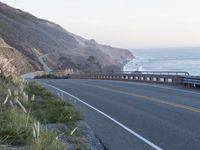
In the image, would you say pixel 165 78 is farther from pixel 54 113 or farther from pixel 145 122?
pixel 54 113

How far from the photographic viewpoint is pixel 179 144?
37.1ft

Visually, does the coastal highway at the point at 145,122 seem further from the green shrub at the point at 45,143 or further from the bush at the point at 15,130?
the green shrub at the point at 45,143

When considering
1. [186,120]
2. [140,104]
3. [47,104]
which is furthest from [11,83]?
[186,120]

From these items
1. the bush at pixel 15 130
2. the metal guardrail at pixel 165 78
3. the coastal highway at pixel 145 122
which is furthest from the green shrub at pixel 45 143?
the metal guardrail at pixel 165 78

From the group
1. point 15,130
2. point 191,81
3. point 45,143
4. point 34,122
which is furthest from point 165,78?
point 45,143

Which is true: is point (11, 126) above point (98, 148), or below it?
above

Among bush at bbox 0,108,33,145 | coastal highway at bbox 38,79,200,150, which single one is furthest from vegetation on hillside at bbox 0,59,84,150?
coastal highway at bbox 38,79,200,150

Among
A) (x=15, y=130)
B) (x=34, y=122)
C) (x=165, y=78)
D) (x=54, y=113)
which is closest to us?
(x=34, y=122)

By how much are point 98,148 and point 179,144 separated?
1.79 m

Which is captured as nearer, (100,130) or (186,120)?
(100,130)

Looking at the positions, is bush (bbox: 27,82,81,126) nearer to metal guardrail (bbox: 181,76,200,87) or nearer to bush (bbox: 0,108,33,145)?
bush (bbox: 0,108,33,145)

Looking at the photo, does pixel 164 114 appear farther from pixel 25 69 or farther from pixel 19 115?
pixel 25 69

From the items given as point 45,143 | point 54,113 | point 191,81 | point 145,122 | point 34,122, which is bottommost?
point 145,122

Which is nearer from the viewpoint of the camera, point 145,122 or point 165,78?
point 145,122
